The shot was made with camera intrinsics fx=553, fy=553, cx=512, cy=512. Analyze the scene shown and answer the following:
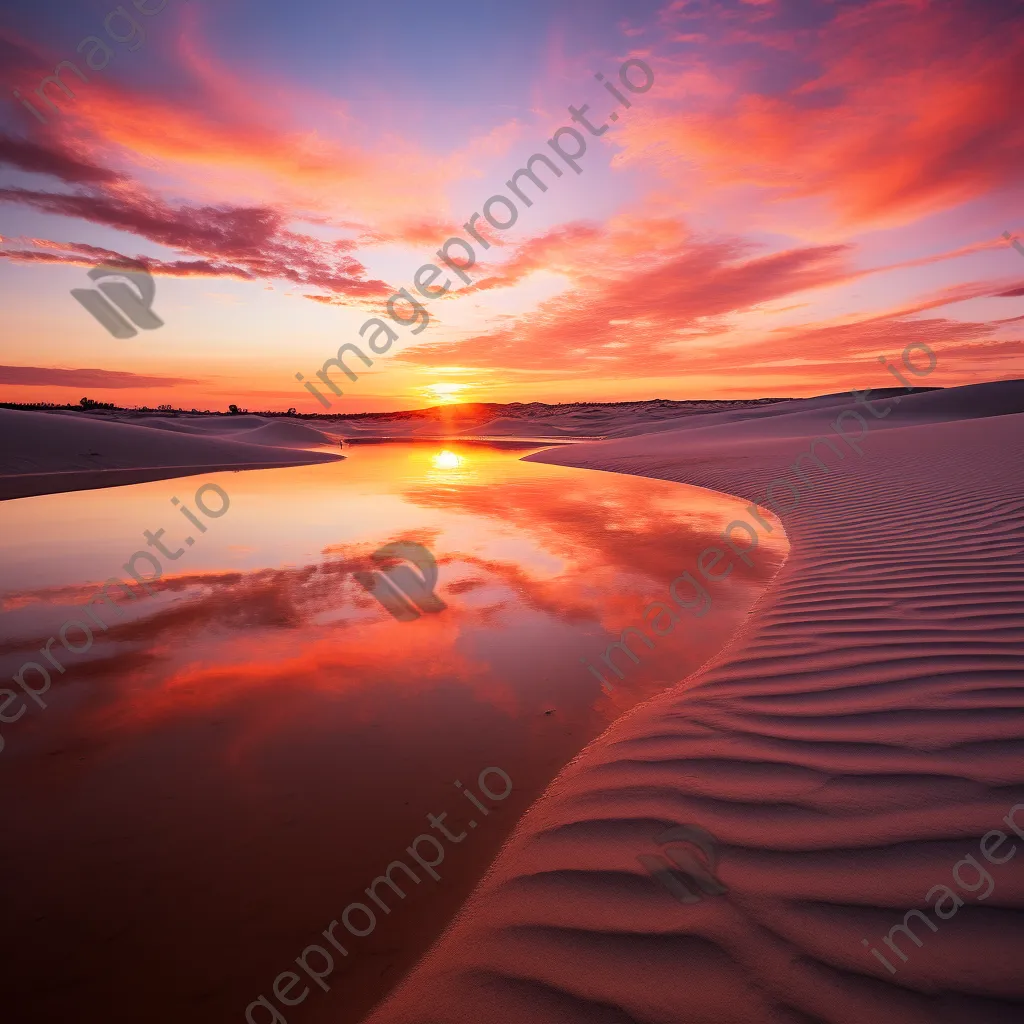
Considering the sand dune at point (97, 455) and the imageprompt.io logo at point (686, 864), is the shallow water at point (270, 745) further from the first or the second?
the sand dune at point (97, 455)

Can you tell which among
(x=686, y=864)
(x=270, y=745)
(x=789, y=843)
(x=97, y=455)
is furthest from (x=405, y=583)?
(x=97, y=455)

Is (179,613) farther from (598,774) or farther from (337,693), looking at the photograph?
(598,774)

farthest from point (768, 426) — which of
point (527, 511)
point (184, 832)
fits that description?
point (184, 832)

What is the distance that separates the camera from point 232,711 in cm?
264

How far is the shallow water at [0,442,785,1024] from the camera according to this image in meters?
1.47

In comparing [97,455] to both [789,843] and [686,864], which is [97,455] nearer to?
[686,864]

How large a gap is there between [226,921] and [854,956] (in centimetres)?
160

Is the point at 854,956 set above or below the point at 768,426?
below

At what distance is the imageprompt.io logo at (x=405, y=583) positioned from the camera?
4.08 metres

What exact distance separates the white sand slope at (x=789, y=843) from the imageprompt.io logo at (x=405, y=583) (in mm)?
2008

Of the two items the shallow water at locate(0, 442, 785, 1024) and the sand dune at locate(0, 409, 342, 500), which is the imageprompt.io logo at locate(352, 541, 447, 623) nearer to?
the shallow water at locate(0, 442, 785, 1024)

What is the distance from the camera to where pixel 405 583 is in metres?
4.70

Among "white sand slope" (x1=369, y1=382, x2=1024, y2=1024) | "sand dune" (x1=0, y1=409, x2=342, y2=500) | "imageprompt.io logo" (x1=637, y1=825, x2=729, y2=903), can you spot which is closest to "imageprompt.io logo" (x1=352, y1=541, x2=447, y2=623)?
"white sand slope" (x1=369, y1=382, x2=1024, y2=1024)

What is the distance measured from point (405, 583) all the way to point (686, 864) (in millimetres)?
3469
